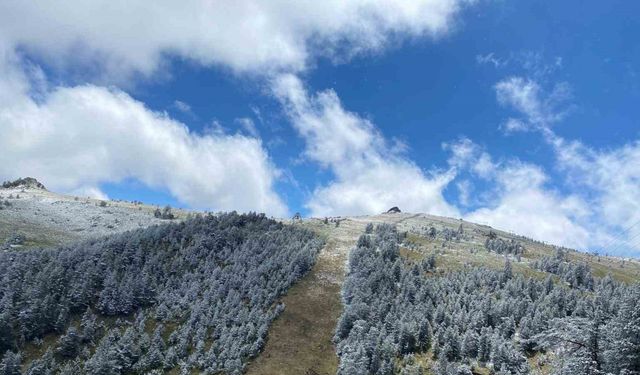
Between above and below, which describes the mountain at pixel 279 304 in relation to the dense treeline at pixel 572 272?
below

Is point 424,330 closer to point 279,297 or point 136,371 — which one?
point 279,297

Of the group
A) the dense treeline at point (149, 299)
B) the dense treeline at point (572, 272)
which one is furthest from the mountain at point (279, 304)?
the dense treeline at point (572, 272)

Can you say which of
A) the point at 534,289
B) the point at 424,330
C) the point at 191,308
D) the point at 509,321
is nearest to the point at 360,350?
the point at 424,330

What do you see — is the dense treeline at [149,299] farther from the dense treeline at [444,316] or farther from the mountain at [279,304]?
the dense treeline at [444,316]

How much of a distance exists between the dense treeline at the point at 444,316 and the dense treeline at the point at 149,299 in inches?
876

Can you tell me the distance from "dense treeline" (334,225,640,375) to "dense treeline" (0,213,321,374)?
876 inches

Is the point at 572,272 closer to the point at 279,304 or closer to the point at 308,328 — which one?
the point at 308,328

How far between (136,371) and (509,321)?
80.6m

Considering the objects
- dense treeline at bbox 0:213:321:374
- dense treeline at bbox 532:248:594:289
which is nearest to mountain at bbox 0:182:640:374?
dense treeline at bbox 0:213:321:374

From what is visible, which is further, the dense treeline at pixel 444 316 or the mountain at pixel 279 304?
the mountain at pixel 279 304

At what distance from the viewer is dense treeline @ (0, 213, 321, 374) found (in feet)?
330

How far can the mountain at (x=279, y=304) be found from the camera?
101375mm

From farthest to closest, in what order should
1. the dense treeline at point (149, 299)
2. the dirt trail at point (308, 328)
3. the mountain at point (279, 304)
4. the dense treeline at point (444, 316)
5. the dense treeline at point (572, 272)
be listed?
1. the dense treeline at point (572, 272)
2. the dirt trail at point (308, 328)
3. the mountain at point (279, 304)
4. the dense treeline at point (149, 299)
5. the dense treeline at point (444, 316)

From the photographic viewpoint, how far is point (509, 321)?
111 meters
